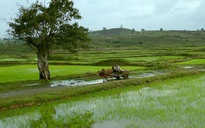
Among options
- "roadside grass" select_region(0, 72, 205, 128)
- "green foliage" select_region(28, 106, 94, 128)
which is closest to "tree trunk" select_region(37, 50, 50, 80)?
"roadside grass" select_region(0, 72, 205, 128)

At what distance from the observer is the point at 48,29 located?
25.5 meters

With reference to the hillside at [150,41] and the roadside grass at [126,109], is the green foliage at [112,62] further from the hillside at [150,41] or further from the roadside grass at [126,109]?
the hillside at [150,41]

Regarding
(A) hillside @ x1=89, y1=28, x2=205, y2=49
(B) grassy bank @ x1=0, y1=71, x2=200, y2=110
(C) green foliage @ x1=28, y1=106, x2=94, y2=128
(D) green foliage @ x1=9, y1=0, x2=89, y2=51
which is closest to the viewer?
(C) green foliage @ x1=28, y1=106, x2=94, y2=128

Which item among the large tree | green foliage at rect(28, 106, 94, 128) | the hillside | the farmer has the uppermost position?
the large tree

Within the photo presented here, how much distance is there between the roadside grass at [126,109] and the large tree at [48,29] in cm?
716

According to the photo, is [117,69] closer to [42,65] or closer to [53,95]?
[42,65]

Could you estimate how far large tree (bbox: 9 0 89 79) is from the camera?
2455 cm

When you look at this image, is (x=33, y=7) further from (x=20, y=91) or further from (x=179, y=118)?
(x=179, y=118)

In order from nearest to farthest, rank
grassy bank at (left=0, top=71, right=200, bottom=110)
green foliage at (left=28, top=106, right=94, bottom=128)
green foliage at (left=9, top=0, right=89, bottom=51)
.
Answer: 1. green foliage at (left=28, top=106, right=94, bottom=128)
2. grassy bank at (left=0, top=71, right=200, bottom=110)
3. green foliage at (left=9, top=0, right=89, bottom=51)

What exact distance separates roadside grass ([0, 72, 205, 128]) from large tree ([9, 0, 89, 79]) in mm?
7158

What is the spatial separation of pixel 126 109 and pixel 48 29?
548 inches

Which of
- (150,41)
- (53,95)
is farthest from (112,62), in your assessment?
(150,41)

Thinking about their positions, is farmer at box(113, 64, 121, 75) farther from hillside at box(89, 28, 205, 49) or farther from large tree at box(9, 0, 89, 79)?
hillside at box(89, 28, 205, 49)

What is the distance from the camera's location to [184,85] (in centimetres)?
2098
